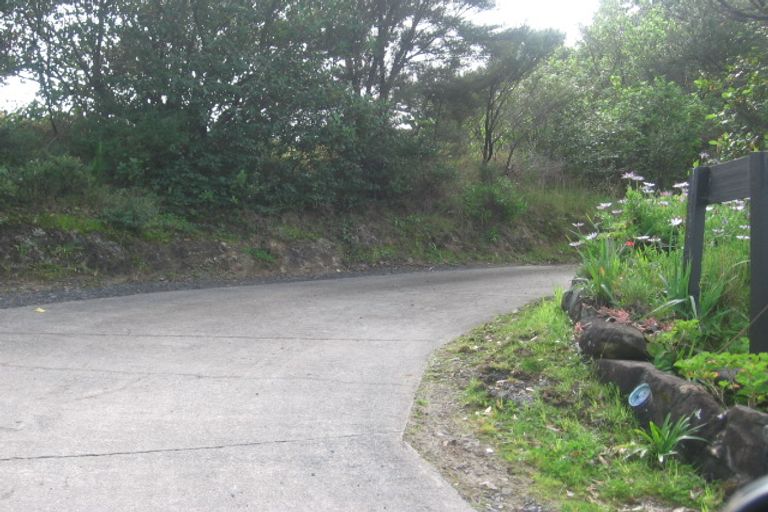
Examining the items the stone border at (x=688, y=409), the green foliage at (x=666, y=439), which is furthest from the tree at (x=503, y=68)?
the green foliage at (x=666, y=439)

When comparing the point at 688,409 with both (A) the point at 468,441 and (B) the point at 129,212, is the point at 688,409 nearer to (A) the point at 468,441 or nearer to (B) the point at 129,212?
(A) the point at 468,441

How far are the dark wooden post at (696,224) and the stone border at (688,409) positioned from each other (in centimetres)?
72

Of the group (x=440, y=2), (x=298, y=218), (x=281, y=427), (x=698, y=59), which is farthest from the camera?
(x=698, y=59)

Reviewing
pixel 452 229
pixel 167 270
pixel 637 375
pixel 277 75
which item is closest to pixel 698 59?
pixel 452 229

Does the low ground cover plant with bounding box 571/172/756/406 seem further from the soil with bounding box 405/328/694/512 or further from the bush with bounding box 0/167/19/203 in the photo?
the bush with bounding box 0/167/19/203

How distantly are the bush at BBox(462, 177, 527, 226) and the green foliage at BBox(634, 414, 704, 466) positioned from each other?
13.8 m

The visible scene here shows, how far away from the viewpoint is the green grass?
3.99 m

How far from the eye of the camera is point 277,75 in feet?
46.5

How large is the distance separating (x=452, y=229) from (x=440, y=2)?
20.6 feet

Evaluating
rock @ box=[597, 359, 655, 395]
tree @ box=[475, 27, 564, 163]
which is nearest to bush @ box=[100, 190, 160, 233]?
rock @ box=[597, 359, 655, 395]

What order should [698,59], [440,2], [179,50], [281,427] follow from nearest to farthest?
[281,427]
[179,50]
[440,2]
[698,59]

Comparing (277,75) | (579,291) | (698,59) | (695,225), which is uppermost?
(698,59)

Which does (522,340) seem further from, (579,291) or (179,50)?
(179,50)

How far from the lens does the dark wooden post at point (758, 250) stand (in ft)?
15.6
